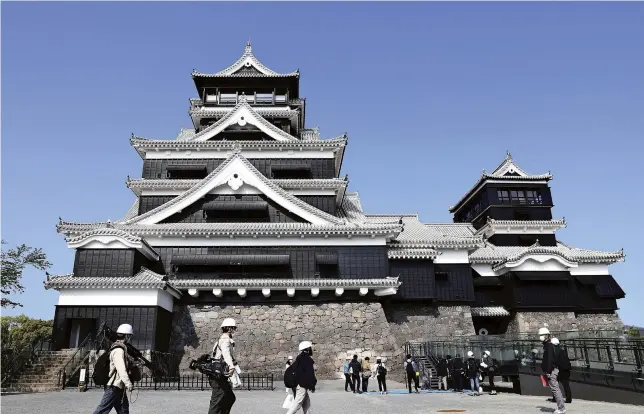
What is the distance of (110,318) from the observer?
69.5 feet

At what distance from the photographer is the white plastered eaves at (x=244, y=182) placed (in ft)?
85.6

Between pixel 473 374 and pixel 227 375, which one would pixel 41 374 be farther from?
pixel 473 374

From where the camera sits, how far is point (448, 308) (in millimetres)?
27625

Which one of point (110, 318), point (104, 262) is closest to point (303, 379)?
point (110, 318)

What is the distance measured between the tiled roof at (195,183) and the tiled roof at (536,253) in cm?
1109

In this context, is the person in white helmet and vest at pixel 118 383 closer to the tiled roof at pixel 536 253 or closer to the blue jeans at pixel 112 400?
the blue jeans at pixel 112 400

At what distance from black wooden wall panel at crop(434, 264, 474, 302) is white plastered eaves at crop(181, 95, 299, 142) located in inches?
514

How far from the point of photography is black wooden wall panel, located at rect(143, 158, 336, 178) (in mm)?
30203

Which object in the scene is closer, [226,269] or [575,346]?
[575,346]

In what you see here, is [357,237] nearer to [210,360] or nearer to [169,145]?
[169,145]

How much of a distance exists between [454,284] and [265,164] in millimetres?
13930

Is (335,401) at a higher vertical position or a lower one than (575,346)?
lower

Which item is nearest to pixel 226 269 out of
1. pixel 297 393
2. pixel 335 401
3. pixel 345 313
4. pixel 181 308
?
pixel 181 308

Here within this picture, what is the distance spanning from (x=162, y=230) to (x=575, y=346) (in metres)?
19.5
